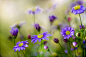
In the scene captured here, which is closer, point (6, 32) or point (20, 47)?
point (20, 47)

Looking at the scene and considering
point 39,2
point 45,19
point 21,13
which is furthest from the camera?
point 39,2

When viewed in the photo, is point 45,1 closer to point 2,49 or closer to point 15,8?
point 15,8

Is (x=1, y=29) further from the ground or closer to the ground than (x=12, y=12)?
closer to the ground

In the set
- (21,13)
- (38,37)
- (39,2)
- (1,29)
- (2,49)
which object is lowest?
(2,49)

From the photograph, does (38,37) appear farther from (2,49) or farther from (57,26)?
(2,49)

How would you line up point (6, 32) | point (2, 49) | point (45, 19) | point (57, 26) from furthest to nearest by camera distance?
point (45, 19), point (6, 32), point (2, 49), point (57, 26)

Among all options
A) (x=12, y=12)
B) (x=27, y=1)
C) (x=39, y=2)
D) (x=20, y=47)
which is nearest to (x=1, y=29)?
(x=12, y=12)

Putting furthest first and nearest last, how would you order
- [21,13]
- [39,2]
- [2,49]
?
[39,2], [21,13], [2,49]

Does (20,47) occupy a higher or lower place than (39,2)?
lower

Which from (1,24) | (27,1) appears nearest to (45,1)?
(27,1)
